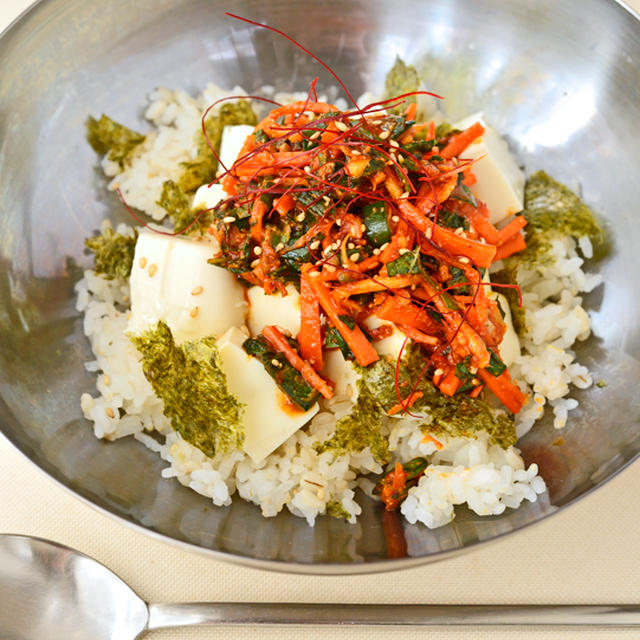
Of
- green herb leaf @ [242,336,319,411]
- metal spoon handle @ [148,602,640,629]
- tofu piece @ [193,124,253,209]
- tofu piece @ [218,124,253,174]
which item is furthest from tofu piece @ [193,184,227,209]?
metal spoon handle @ [148,602,640,629]

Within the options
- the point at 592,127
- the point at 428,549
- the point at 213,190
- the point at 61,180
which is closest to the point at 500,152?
the point at 592,127

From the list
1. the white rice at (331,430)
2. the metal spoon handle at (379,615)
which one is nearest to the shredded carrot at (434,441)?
the white rice at (331,430)

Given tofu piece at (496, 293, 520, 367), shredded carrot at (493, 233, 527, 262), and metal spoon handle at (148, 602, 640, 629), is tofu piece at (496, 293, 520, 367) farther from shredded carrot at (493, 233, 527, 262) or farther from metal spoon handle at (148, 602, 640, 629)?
metal spoon handle at (148, 602, 640, 629)

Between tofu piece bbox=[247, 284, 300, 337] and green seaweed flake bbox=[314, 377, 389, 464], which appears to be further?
tofu piece bbox=[247, 284, 300, 337]

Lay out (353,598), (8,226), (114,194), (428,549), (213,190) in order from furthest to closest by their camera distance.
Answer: (114,194), (213,190), (8,226), (353,598), (428,549)

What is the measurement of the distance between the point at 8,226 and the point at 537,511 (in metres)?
2.50

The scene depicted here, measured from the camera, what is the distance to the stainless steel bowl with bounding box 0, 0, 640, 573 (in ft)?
8.51

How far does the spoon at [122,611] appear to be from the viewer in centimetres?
259

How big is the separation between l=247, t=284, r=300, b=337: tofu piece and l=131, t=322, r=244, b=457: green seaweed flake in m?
0.28

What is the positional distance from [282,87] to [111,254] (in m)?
1.38

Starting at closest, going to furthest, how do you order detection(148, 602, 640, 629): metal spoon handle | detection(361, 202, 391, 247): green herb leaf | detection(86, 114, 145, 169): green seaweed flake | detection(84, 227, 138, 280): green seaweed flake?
1. detection(148, 602, 640, 629): metal spoon handle
2. detection(361, 202, 391, 247): green herb leaf
3. detection(84, 227, 138, 280): green seaweed flake
4. detection(86, 114, 145, 169): green seaweed flake

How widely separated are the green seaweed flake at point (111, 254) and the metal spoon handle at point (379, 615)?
1.48 meters

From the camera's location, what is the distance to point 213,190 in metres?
3.16

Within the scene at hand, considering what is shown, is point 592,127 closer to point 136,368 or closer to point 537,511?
point 537,511
